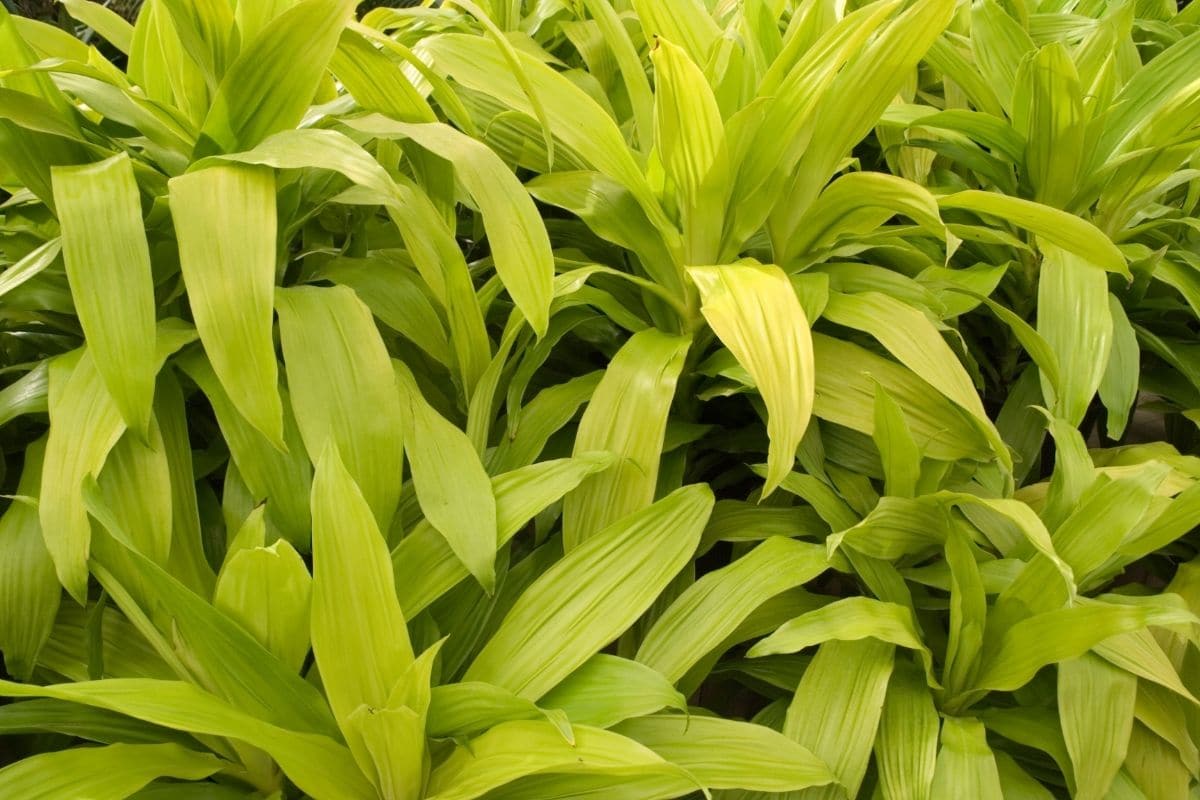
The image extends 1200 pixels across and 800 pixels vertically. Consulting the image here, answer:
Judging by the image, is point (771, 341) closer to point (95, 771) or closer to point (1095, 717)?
point (1095, 717)

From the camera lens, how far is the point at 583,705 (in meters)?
0.71

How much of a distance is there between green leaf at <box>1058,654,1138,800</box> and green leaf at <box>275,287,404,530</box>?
0.56m

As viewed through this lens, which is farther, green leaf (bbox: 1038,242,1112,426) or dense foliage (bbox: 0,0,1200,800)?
green leaf (bbox: 1038,242,1112,426)

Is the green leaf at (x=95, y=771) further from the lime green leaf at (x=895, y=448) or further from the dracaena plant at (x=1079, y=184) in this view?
the dracaena plant at (x=1079, y=184)

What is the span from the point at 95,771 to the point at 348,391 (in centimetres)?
31

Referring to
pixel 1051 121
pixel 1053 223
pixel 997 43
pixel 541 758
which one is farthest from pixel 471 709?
pixel 997 43

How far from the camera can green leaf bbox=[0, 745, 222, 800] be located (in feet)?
2.12

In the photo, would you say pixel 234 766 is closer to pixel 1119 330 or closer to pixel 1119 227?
pixel 1119 330

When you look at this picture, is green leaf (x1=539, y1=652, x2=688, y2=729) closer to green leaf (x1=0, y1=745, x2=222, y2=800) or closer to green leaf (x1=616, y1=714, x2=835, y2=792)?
green leaf (x1=616, y1=714, x2=835, y2=792)

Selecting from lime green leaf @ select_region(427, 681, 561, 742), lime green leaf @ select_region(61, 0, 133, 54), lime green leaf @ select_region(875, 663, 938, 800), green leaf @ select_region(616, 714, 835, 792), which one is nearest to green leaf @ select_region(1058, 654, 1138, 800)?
lime green leaf @ select_region(875, 663, 938, 800)

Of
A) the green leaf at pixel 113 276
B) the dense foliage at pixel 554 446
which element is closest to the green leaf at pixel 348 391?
the dense foliage at pixel 554 446

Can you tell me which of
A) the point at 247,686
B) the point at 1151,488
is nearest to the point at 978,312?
the point at 1151,488

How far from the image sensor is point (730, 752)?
0.73 meters

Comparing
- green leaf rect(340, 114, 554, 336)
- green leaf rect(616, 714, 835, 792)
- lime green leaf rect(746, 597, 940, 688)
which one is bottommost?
green leaf rect(616, 714, 835, 792)
